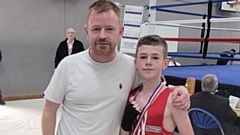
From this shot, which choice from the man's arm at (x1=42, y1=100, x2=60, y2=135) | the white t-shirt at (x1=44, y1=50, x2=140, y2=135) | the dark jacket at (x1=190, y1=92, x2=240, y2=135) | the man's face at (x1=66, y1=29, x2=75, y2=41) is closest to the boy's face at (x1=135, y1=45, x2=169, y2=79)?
the white t-shirt at (x1=44, y1=50, x2=140, y2=135)

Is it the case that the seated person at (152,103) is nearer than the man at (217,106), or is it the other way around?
the seated person at (152,103)

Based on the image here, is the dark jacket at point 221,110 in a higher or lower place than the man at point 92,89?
lower

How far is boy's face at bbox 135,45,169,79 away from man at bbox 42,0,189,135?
0.09 metres

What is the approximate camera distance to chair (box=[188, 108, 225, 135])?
2034mm

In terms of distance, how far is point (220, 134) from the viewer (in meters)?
2.06

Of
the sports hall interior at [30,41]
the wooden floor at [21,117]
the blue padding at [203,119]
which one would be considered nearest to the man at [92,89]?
the blue padding at [203,119]

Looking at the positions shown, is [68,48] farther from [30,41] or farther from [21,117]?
[21,117]

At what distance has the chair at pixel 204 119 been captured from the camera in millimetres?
2034

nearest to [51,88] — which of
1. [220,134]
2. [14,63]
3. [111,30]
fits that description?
[111,30]

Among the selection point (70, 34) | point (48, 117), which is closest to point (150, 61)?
point (48, 117)

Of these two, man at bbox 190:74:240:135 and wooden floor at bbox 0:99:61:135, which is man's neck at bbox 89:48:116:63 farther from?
wooden floor at bbox 0:99:61:135

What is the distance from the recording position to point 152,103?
1.08m

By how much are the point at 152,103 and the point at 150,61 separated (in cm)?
16

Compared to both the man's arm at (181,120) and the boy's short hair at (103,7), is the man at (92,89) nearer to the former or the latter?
the boy's short hair at (103,7)
